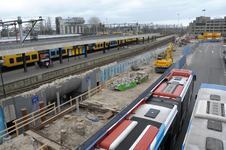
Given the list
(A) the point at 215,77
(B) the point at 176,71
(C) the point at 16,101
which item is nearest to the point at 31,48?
(C) the point at 16,101

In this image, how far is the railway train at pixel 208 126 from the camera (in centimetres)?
557

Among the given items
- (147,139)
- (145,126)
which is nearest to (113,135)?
(147,139)

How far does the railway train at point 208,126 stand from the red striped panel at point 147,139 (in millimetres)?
1050

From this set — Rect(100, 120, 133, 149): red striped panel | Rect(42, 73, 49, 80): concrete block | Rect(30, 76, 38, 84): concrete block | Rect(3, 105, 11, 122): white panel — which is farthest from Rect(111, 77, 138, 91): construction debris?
Rect(100, 120, 133, 149): red striped panel

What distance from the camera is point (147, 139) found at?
232 inches

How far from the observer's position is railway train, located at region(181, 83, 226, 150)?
5.57 metres

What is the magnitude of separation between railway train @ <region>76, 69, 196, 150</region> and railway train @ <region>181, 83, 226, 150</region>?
3.16 ft

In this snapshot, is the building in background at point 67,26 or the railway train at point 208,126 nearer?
the railway train at point 208,126

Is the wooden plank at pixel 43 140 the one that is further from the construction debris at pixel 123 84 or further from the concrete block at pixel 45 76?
the construction debris at pixel 123 84

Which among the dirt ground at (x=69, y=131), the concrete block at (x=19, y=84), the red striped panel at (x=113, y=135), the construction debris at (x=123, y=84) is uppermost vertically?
the red striped panel at (x=113, y=135)

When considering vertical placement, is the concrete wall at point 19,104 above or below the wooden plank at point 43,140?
above

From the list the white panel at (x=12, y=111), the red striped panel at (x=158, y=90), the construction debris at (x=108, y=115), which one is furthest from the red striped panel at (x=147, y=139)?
the white panel at (x=12, y=111)

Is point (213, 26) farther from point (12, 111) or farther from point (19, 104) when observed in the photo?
point (12, 111)

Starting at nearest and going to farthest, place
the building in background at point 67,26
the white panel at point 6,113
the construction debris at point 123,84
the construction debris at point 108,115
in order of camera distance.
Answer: the construction debris at point 108,115 → the white panel at point 6,113 → the construction debris at point 123,84 → the building in background at point 67,26
